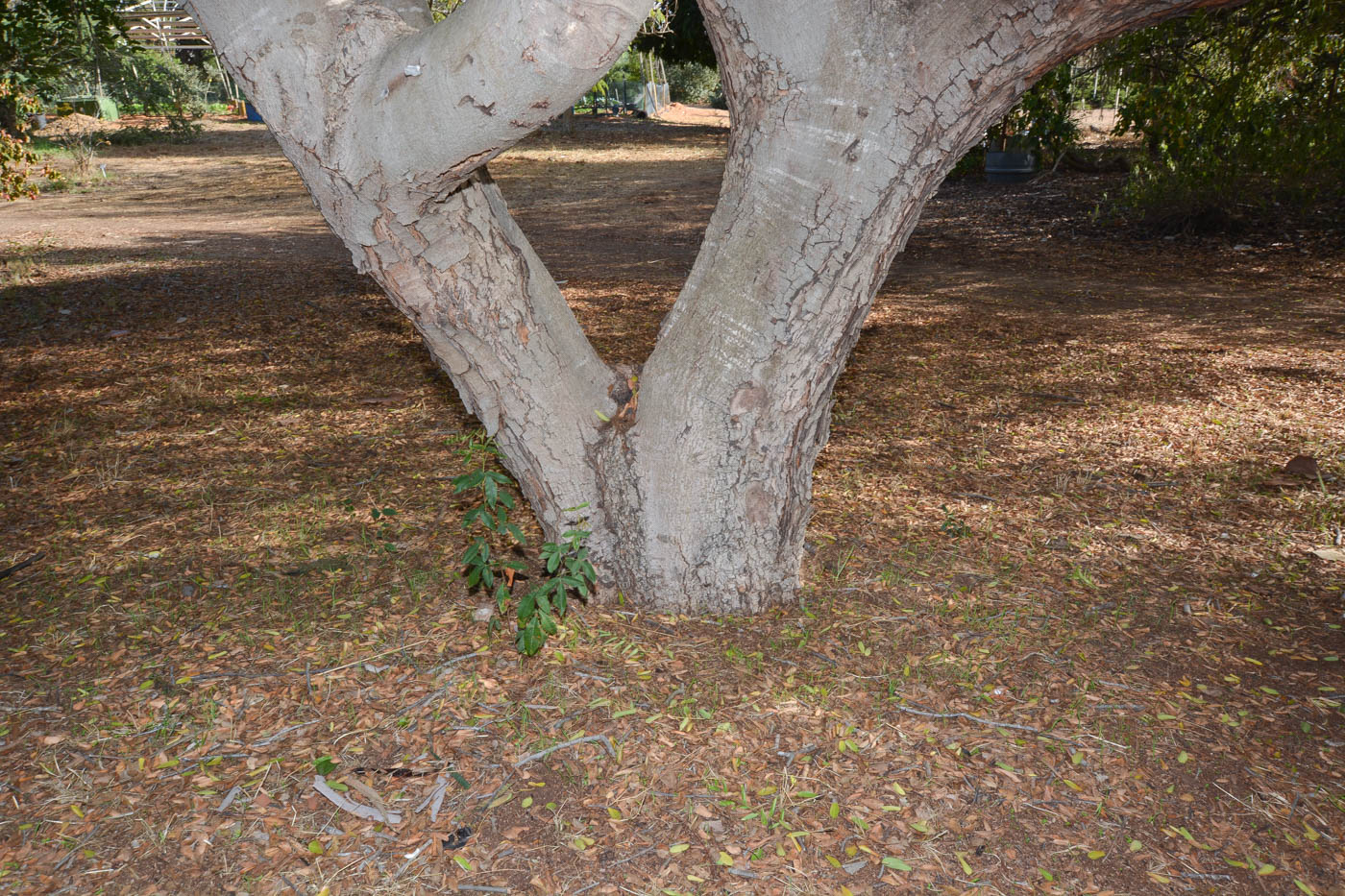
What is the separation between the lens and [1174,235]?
385 inches

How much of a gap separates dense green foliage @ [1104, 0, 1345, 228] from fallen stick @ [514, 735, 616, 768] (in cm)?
796

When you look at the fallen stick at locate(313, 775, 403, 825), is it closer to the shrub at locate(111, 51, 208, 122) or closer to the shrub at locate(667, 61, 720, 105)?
the shrub at locate(111, 51, 208, 122)

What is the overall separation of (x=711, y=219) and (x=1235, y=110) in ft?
26.8

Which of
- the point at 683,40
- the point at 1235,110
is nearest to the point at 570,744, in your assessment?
the point at 1235,110

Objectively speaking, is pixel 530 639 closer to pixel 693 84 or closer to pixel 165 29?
pixel 165 29

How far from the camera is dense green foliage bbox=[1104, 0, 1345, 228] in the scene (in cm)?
802

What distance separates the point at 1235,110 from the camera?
28.1 feet

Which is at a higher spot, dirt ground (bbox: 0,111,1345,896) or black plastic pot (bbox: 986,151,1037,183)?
black plastic pot (bbox: 986,151,1037,183)

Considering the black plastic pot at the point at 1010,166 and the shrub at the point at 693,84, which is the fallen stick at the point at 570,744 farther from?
the shrub at the point at 693,84

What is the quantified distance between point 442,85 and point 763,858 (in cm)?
194

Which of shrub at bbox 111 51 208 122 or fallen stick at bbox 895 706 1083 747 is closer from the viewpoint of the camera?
fallen stick at bbox 895 706 1083 747

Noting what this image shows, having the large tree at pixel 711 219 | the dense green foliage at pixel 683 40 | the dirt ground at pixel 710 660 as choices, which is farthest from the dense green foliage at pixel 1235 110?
the dense green foliage at pixel 683 40

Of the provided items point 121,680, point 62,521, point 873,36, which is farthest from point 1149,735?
point 62,521

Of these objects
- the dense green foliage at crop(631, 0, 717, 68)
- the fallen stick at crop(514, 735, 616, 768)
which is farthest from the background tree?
the dense green foliage at crop(631, 0, 717, 68)
